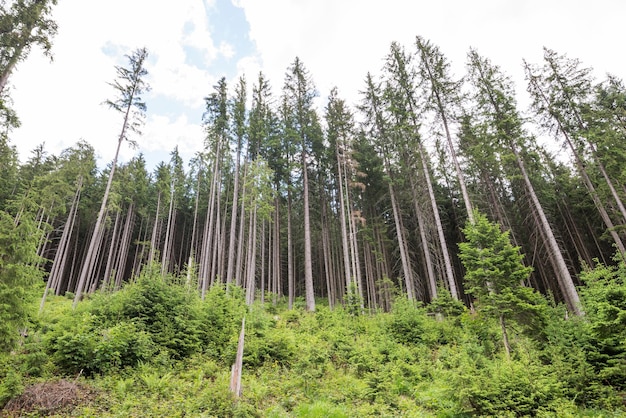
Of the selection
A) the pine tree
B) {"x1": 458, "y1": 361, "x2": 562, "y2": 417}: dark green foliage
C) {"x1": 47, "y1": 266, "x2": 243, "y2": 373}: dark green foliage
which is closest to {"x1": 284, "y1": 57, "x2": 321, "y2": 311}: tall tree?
{"x1": 47, "y1": 266, "x2": 243, "y2": 373}: dark green foliage

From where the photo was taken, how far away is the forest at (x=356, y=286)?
7109 millimetres

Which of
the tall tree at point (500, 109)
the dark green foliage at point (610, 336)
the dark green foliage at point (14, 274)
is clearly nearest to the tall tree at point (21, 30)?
the dark green foliage at point (14, 274)

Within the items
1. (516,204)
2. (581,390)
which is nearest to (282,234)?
(516,204)

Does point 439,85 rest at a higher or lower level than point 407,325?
higher

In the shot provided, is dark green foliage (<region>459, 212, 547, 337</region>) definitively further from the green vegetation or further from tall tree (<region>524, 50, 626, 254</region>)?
tall tree (<region>524, 50, 626, 254</region>)

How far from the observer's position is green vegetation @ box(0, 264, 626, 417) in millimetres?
6879

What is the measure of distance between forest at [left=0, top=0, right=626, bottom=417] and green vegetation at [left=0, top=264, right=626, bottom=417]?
0.06 m

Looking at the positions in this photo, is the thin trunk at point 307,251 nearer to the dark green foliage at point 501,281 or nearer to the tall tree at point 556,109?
the dark green foliage at point 501,281

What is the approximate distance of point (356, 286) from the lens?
1712cm

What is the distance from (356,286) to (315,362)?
7368 millimetres

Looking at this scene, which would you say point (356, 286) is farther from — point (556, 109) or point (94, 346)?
point (556, 109)

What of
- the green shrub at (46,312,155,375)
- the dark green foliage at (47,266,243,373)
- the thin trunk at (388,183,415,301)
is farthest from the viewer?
the thin trunk at (388,183,415,301)

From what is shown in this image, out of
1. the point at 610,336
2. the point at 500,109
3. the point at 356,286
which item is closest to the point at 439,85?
the point at 500,109

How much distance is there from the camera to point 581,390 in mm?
7012
